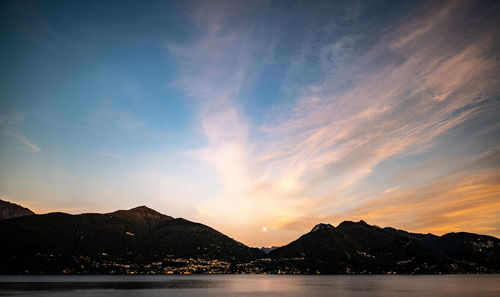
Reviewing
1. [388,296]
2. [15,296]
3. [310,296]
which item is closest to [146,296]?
[15,296]

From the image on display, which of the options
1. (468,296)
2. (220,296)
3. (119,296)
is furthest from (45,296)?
(468,296)

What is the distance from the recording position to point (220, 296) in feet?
515

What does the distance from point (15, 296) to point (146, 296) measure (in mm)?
57572

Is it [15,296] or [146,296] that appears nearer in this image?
[15,296]

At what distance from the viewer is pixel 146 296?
503ft

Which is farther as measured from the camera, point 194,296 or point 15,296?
point 194,296

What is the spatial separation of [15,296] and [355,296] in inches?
6278

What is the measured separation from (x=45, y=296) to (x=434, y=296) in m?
193

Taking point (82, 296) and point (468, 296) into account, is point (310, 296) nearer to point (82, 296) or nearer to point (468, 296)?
point (468, 296)

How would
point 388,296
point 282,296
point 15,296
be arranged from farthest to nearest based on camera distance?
point 282,296
point 388,296
point 15,296

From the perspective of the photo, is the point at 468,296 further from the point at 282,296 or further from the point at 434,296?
the point at 282,296

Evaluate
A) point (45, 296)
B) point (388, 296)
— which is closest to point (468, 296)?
point (388, 296)

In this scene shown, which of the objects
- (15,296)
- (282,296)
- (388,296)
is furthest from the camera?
(282,296)

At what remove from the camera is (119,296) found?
147750 millimetres
